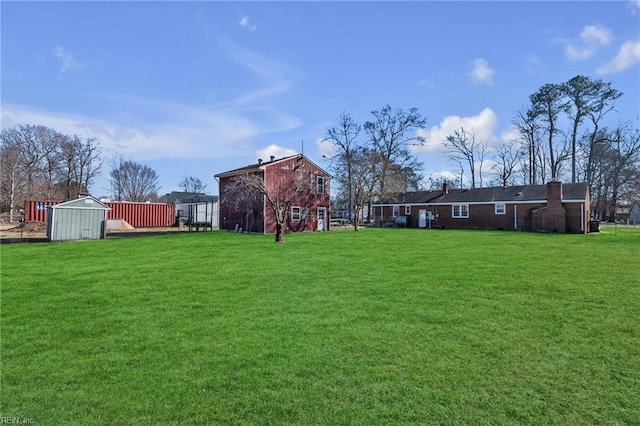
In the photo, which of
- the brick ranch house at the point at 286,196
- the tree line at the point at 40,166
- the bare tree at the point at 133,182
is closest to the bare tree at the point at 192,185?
the bare tree at the point at 133,182

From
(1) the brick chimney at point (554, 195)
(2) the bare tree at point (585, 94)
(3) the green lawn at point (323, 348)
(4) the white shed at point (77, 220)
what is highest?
(2) the bare tree at point (585, 94)

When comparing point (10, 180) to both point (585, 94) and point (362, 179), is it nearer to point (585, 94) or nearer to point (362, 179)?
point (362, 179)

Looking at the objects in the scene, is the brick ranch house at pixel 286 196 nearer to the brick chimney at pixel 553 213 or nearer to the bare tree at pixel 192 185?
the brick chimney at pixel 553 213

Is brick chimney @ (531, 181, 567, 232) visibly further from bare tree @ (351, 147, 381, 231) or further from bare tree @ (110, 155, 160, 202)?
bare tree @ (110, 155, 160, 202)

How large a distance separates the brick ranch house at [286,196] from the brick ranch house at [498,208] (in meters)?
11.7

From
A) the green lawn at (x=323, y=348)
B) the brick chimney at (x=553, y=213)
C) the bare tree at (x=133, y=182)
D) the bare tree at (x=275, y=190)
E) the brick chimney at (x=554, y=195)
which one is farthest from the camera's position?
A: the bare tree at (x=133, y=182)

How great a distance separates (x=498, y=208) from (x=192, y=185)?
68675 mm

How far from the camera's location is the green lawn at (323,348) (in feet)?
11.6

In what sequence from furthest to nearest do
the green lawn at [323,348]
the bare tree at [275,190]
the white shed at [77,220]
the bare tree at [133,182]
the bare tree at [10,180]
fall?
the bare tree at [133,182], the bare tree at [10,180], the bare tree at [275,190], the white shed at [77,220], the green lawn at [323,348]

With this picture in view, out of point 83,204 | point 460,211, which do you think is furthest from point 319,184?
point 83,204

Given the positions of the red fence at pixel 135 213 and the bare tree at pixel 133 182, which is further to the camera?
the bare tree at pixel 133 182

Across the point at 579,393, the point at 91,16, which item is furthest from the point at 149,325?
the point at 91,16

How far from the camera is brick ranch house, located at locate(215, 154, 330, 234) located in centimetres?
2689

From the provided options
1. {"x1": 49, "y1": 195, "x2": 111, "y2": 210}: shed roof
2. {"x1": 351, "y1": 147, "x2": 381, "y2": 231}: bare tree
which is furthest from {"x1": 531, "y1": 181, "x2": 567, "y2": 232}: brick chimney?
{"x1": 49, "y1": 195, "x2": 111, "y2": 210}: shed roof
